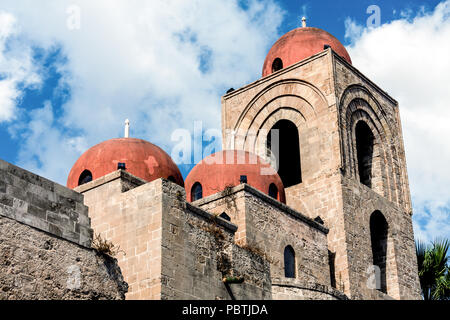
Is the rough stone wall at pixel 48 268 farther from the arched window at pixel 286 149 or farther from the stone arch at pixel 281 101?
the arched window at pixel 286 149

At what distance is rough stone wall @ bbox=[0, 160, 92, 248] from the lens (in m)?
10.2

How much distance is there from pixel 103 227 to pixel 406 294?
12933mm

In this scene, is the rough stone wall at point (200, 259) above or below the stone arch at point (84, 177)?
below

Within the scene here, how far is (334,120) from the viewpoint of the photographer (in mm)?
25266

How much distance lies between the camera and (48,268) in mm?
10484

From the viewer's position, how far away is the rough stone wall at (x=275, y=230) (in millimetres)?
19281

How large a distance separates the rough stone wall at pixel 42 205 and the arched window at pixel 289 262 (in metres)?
9.61

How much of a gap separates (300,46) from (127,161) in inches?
421

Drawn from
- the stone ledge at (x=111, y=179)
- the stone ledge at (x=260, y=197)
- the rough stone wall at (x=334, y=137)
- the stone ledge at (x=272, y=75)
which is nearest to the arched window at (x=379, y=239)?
the rough stone wall at (x=334, y=137)

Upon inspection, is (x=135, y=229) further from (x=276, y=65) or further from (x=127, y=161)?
(x=276, y=65)

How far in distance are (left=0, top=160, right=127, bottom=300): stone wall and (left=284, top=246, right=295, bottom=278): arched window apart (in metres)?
9.08

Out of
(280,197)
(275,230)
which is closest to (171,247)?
(275,230)

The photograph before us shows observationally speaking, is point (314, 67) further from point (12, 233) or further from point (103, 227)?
point (12, 233)

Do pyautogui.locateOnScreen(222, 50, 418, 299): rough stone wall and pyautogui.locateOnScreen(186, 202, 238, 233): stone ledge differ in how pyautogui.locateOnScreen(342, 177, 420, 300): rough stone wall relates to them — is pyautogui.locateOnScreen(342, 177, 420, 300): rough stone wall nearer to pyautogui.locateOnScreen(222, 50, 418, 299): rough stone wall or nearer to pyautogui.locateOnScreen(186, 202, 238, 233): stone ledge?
pyautogui.locateOnScreen(222, 50, 418, 299): rough stone wall
